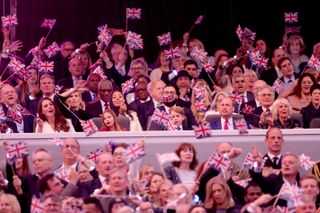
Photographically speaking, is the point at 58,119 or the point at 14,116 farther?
the point at 14,116

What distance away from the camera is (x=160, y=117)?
14.1 metres

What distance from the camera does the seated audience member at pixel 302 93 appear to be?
14.8 meters

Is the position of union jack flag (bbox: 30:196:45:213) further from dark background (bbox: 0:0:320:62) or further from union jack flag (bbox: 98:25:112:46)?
dark background (bbox: 0:0:320:62)

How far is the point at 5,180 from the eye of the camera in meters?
12.4

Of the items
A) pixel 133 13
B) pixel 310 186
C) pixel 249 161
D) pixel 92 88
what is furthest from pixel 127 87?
pixel 310 186

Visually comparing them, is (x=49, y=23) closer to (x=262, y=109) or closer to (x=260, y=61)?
(x=260, y=61)

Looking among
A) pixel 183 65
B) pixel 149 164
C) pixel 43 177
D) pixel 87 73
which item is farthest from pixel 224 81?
pixel 43 177

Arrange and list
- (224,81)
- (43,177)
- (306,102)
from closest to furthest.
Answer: (43,177), (306,102), (224,81)

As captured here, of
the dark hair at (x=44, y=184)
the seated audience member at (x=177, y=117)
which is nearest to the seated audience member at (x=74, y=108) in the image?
the seated audience member at (x=177, y=117)

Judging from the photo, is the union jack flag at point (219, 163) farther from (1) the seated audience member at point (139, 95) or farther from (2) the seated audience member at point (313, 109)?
(1) the seated audience member at point (139, 95)

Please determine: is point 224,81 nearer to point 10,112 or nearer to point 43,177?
point 10,112

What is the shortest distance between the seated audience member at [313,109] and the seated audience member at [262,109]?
351mm

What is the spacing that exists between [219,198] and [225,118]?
2.07 metres

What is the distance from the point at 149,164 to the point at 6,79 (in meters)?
2.86
